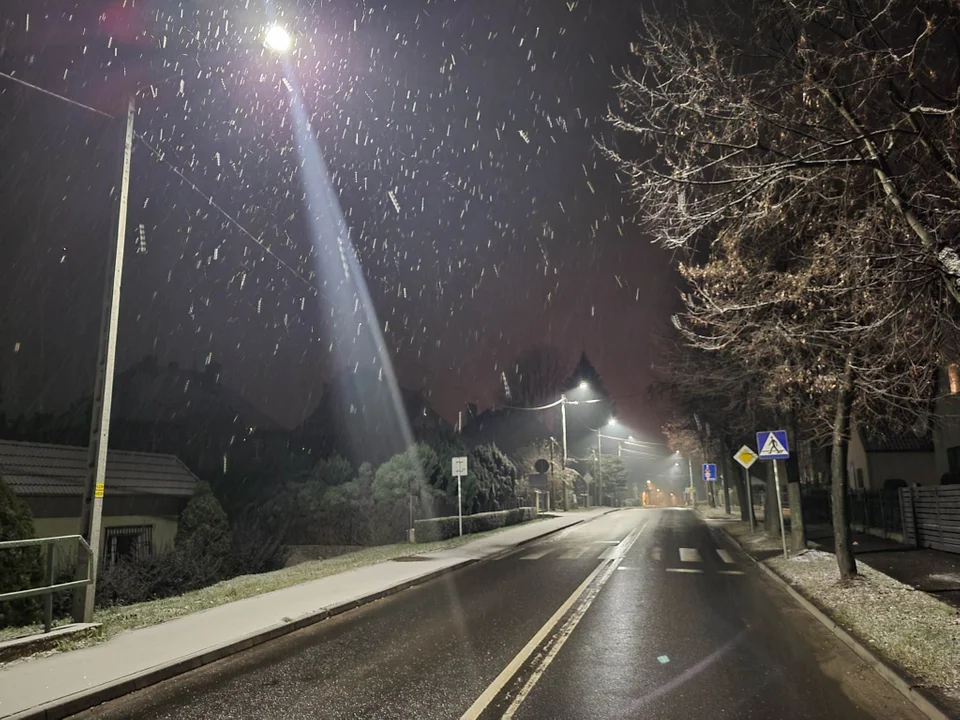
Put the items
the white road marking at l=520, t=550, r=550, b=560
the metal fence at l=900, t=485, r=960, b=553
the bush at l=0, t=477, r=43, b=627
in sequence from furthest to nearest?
the white road marking at l=520, t=550, r=550, b=560 < the metal fence at l=900, t=485, r=960, b=553 < the bush at l=0, t=477, r=43, b=627

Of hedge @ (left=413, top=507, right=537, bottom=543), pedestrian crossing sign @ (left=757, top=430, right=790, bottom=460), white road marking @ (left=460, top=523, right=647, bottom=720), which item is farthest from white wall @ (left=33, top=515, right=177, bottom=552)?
pedestrian crossing sign @ (left=757, top=430, right=790, bottom=460)

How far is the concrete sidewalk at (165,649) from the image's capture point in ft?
19.7

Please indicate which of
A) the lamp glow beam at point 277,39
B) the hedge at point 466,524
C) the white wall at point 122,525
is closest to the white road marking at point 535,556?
the hedge at point 466,524

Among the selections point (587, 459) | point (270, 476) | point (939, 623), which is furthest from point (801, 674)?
point (587, 459)

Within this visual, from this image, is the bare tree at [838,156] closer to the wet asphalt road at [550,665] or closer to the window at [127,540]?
Result: the wet asphalt road at [550,665]

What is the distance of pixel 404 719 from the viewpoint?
17.9 ft

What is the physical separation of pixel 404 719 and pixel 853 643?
5530mm

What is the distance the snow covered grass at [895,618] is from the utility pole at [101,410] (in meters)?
9.32

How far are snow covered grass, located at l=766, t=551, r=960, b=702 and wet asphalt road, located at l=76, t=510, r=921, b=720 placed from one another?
0.40m

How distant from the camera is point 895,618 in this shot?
29.5ft

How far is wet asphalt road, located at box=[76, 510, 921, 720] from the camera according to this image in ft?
19.0

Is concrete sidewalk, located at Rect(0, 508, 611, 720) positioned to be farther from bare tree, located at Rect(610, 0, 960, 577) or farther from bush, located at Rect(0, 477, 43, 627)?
bare tree, located at Rect(610, 0, 960, 577)

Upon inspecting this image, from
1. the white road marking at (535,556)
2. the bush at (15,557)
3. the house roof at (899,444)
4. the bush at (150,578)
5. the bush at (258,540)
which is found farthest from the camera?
the house roof at (899,444)

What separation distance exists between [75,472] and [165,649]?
14660mm
